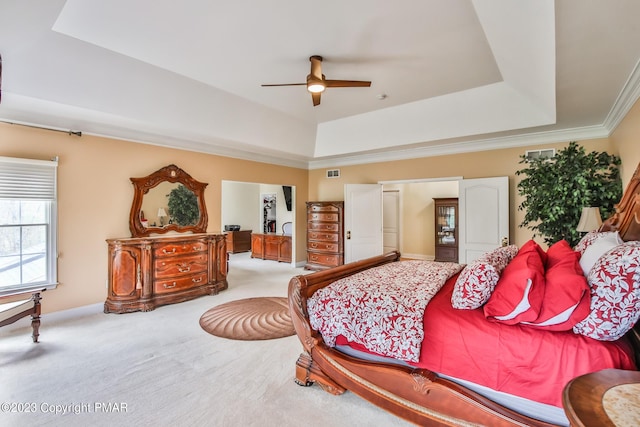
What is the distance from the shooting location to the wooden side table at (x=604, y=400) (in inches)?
32.6

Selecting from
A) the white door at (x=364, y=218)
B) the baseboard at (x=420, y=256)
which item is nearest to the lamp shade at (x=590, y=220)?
the white door at (x=364, y=218)

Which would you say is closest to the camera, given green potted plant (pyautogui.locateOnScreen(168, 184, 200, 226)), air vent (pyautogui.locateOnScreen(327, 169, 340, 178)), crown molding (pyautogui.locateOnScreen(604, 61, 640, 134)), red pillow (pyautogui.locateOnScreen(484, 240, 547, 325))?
red pillow (pyautogui.locateOnScreen(484, 240, 547, 325))

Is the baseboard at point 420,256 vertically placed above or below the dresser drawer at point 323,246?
below

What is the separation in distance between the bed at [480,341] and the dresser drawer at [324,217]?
4.14 meters

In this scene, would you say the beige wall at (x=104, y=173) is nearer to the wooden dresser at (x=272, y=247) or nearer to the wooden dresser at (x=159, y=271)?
the wooden dresser at (x=159, y=271)

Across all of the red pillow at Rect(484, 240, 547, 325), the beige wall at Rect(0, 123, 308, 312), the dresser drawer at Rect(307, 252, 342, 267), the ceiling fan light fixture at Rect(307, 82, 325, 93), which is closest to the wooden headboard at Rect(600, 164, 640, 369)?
the red pillow at Rect(484, 240, 547, 325)

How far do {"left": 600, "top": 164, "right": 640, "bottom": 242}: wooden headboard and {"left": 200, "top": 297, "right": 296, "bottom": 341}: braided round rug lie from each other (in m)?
3.11

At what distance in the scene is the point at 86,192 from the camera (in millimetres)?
4137

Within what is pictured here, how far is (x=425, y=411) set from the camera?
1843 mm

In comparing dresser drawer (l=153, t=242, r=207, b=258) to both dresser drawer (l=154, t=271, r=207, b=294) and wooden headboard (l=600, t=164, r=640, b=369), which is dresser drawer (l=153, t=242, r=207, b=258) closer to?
dresser drawer (l=154, t=271, r=207, b=294)

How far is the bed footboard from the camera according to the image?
1688mm

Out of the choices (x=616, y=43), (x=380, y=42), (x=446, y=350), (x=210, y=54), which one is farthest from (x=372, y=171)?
(x=446, y=350)

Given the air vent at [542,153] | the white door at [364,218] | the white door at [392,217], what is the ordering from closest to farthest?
the air vent at [542,153]
the white door at [364,218]
the white door at [392,217]

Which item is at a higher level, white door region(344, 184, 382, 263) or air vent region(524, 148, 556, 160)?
air vent region(524, 148, 556, 160)
